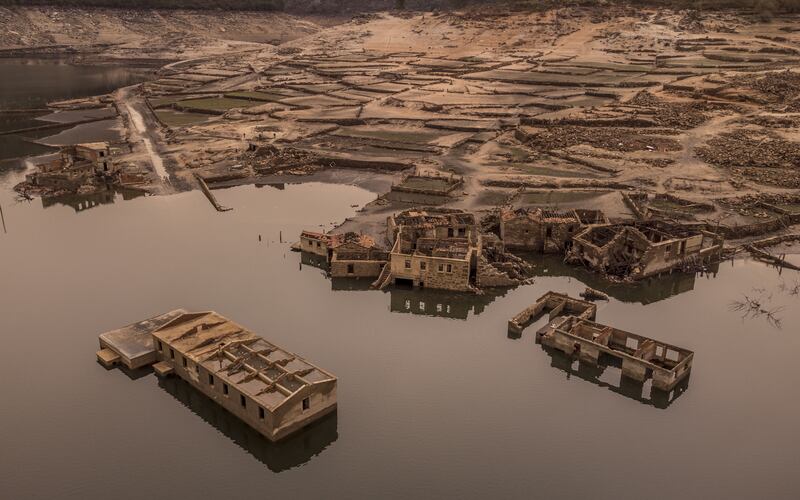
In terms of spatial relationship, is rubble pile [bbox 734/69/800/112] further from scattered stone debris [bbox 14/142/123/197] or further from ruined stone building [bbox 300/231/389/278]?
scattered stone debris [bbox 14/142/123/197]

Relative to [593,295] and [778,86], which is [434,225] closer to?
[593,295]

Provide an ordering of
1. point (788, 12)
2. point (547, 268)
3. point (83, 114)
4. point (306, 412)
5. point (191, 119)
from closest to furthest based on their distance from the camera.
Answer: point (306, 412), point (547, 268), point (191, 119), point (83, 114), point (788, 12)

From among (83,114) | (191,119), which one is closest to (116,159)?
(191,119)

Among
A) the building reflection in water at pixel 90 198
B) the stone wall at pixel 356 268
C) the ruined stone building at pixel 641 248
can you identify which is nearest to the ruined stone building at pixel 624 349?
the ruined stone building at pixel 641 248

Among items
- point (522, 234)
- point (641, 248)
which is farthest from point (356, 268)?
point (641, 248)

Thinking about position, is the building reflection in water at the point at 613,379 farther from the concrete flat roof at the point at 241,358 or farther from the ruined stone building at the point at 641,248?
the concrete flat roof at the point at 241,358

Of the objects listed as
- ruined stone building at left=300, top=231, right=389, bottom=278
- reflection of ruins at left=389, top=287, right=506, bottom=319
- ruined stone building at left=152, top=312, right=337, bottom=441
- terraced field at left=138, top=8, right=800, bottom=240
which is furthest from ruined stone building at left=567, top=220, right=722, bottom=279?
ruined stone building at left=152, top=312, right=337, bottom=441

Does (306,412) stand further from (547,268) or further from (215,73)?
(215,73)

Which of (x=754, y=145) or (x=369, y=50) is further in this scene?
(x=369, y=50)
